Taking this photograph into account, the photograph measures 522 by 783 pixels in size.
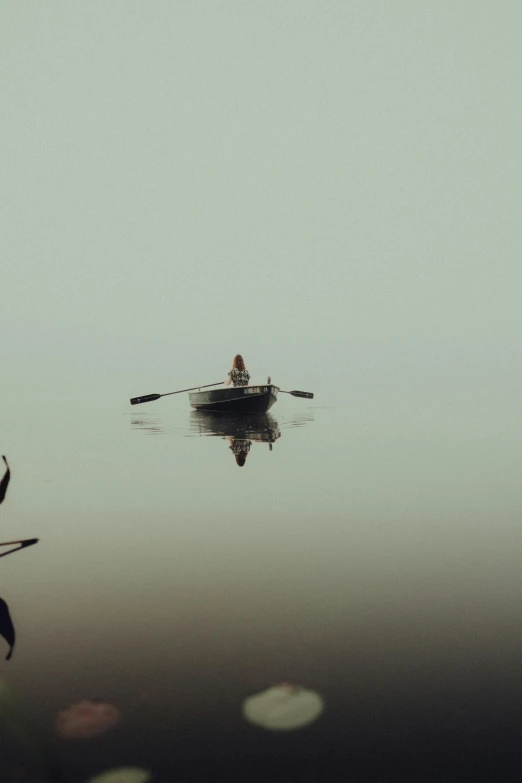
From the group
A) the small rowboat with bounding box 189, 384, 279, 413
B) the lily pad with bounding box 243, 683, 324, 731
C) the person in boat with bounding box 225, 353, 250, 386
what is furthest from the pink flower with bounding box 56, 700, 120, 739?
the person in boat with bounding box 225, 353, 250, 386

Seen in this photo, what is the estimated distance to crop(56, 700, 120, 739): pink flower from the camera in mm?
3566

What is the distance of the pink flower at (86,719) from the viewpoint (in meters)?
3.57

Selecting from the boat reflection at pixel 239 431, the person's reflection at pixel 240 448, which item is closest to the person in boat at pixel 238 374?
the boat reflection at pixel 239 431

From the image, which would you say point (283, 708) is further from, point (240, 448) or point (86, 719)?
point (240, 448)

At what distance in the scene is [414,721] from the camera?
3.68 m

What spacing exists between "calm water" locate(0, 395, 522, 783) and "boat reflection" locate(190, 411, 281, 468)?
6169 millimetres

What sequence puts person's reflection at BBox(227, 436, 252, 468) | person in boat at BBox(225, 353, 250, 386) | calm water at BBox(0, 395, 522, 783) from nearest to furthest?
calm water at BBox(0, 395, 522, 783), person's reflection at BBox(227, 436, 252, 468), person in boat at BBox(225, 353, 250, 386)

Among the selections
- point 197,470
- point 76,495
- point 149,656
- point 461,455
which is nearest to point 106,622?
point 149,656

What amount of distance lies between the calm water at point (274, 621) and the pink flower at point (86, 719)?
0.24 ft

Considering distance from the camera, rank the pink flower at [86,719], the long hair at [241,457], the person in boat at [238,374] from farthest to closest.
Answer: the person in boat at [238,374], the long hair at [241,457], the pink flower at [86,719]

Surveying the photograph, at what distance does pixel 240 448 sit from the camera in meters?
20.1

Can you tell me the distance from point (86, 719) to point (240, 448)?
53.8 feet

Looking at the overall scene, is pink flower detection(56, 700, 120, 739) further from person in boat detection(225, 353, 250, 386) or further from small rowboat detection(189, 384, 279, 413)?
person in boat detection(225, 353, 250, 386)

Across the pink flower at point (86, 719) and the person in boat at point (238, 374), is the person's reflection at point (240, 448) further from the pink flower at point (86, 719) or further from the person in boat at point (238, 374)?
the pink flower at point (86, 719)
